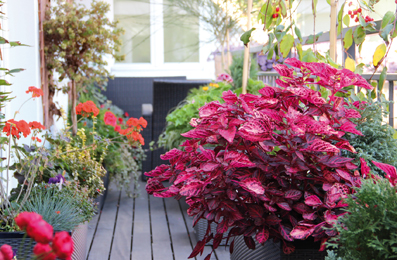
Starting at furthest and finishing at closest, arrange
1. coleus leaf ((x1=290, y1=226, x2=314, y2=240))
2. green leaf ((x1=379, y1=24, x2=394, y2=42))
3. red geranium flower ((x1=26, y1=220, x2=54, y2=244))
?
green leaf ((x1=379, y1=24, x2=394, y2=42)) → coleus leaf ((x1=290, y1=226, x2=314, y2=240)) → red geranium flower ((x1=26, y1=220, x2=54, y2=244))

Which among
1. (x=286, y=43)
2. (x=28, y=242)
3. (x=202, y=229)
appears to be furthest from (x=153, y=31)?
(x=28, y=242)

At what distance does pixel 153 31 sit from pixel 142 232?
13.6 ft

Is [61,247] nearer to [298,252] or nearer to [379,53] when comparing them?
[298,252]

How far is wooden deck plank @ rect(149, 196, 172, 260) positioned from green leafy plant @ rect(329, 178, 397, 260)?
1.39 metres

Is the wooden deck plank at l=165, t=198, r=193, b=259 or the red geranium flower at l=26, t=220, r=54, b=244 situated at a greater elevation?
the red geranium flower at l=26, t=220, r=54, b=244

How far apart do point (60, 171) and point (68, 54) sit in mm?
970

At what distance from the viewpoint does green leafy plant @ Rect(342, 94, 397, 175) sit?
120 cm

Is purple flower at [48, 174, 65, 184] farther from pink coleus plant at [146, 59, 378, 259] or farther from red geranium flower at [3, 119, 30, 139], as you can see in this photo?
pink coleus plant at [146, 59, 378, 259]

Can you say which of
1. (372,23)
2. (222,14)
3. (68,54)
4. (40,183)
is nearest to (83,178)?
(40,183)

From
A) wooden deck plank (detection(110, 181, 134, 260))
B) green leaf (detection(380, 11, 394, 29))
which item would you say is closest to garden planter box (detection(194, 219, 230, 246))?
wooden deck plank (detection(110, 181, 134, 260))

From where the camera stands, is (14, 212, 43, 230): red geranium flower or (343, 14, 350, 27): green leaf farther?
(343, 14, 350, 27): green leaf

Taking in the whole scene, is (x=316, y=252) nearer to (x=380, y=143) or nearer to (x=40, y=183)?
(x=380, y=143)

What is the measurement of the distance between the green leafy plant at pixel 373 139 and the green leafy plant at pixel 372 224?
42 cm

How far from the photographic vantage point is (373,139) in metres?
1.23
